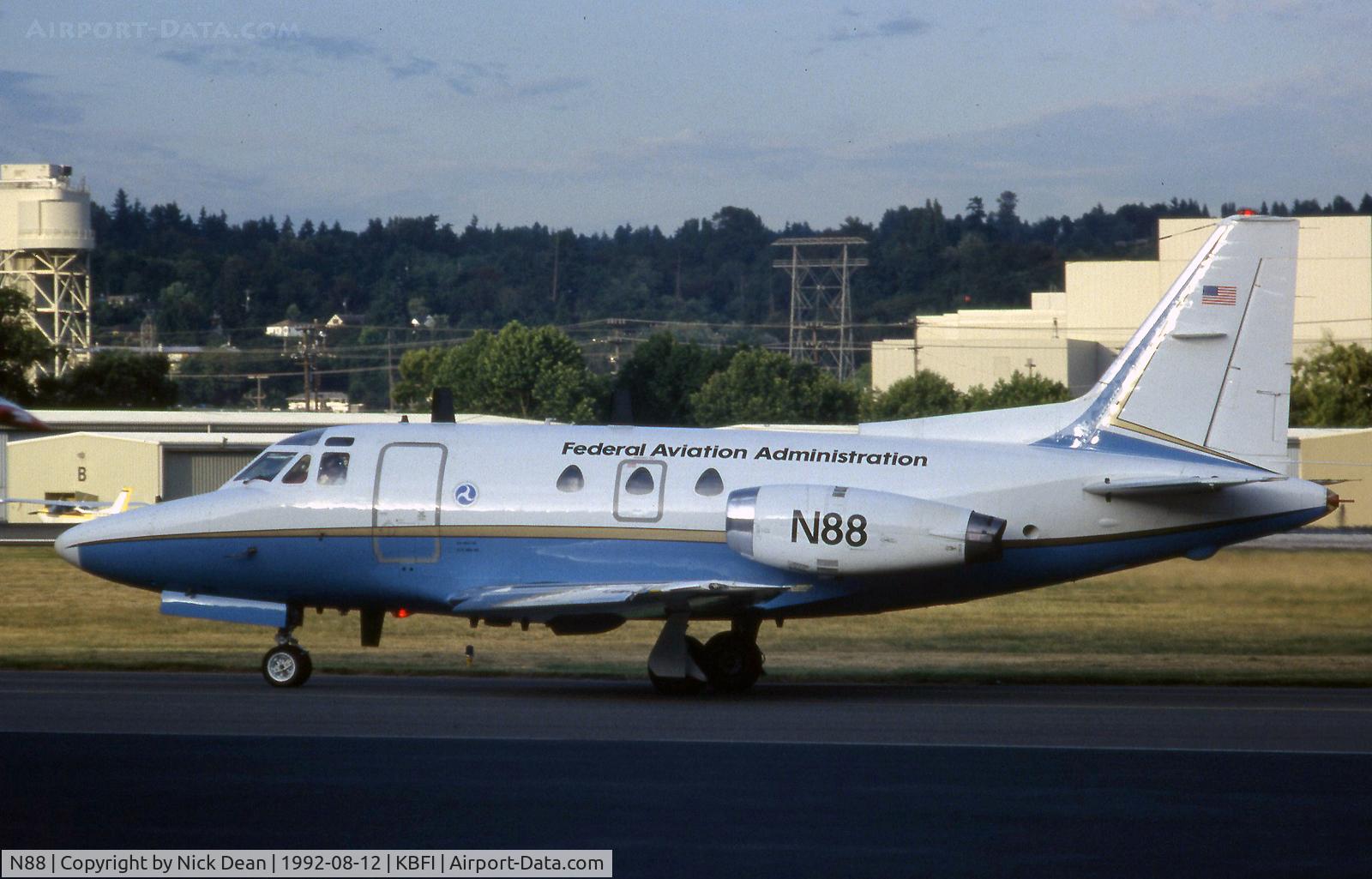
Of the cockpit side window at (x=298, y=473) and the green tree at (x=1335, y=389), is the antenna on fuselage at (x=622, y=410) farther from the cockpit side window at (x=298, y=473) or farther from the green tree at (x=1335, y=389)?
the green tree at (x=1335, y=389)

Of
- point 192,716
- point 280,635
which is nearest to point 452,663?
point 280,635

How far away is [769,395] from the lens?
119938 millimetres

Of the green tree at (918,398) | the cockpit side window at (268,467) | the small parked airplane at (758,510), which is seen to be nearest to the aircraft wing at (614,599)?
the small parked airplane at (758,510)

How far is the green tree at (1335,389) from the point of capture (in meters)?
88.8

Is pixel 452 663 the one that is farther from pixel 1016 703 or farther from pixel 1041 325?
pixel 1041 325

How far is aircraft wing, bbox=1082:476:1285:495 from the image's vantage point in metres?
19.2

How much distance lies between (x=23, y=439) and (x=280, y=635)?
5587cm

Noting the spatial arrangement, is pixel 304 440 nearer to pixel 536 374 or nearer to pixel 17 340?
pixel 17 340

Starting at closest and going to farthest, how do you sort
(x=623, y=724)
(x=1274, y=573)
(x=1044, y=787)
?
(x=1044, y=787)
(x=623, y=724)
(x=1274, y=573)

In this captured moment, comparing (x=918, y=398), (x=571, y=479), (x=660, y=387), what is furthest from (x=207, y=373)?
(x=571, y=479)

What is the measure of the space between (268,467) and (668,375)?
346 ft

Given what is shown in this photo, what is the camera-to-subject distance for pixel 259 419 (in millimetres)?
73062

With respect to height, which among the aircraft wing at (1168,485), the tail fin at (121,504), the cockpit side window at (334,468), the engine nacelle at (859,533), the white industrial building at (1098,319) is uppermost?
the white industrial building at (1098,319)

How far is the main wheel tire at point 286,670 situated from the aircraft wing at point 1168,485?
33.2ft
